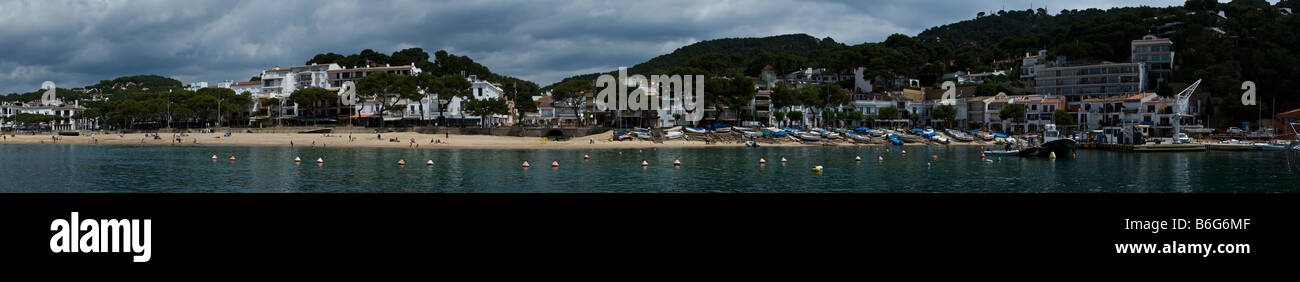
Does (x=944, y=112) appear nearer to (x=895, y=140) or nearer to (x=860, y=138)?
(x=895, y=140)

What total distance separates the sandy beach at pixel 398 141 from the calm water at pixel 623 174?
13.0 metres

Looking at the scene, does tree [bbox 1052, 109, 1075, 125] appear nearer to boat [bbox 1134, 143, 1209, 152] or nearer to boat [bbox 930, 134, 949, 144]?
boat [bbox 930, 134, 949, 144]

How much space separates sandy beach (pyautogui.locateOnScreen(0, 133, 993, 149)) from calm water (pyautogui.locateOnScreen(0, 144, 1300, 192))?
13.0 m

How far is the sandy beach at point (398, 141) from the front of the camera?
63.5 m

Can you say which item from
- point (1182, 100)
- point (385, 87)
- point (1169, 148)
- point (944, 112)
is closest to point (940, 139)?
point (944, 112)

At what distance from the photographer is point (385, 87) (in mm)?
83938

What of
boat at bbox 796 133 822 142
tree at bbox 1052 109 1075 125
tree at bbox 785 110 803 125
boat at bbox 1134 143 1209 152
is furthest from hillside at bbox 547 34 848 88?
boat at bbox 1134 143 1209 152

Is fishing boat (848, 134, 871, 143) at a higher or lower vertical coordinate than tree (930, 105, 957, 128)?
lower

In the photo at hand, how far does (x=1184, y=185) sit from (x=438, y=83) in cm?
6721

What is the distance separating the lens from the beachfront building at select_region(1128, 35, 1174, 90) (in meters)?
94.9

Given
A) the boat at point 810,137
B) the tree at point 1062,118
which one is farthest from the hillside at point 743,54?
the tree at point 1062,118

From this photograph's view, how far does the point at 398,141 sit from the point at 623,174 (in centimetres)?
3634

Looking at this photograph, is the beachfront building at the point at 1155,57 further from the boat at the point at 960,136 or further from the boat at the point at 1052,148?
the boat at the point at 1052,148
